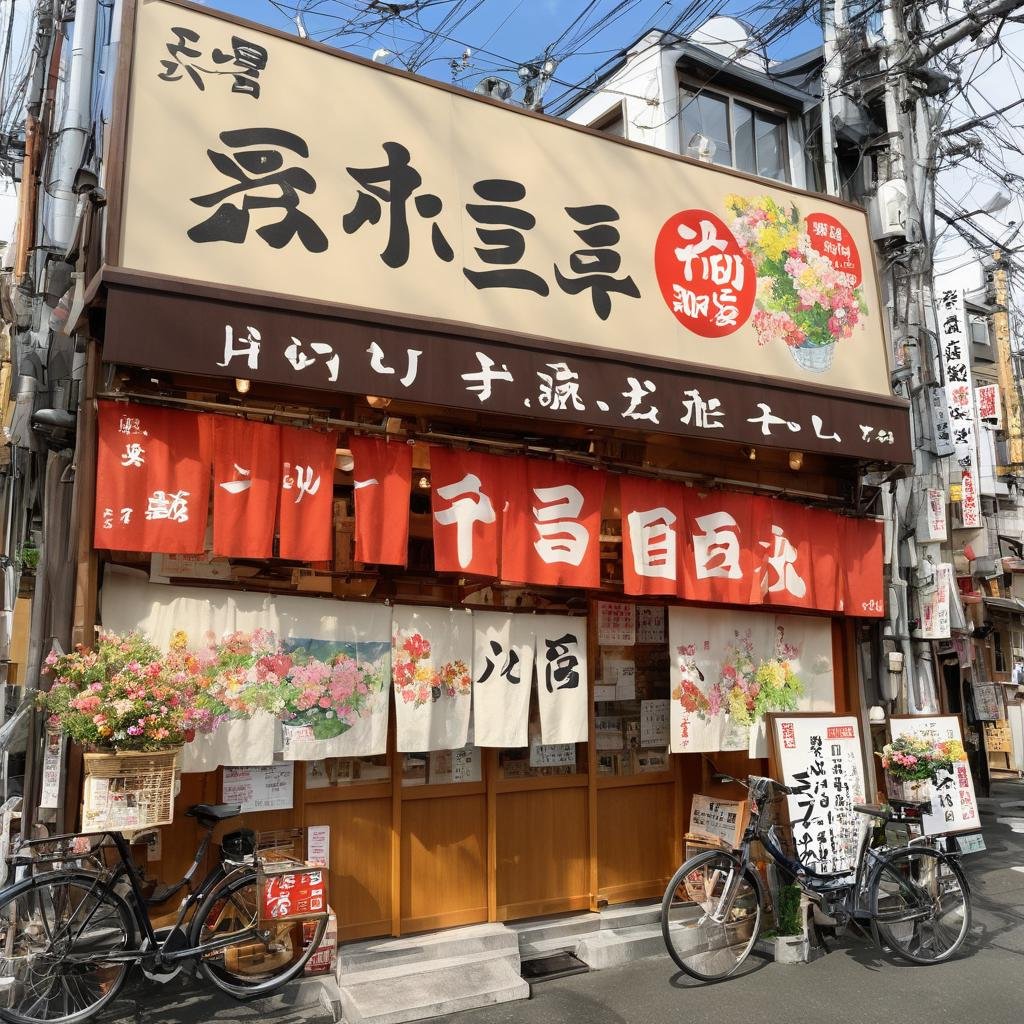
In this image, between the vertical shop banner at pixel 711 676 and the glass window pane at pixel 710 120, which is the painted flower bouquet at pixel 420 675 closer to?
the vertical shop banner at pixel 711 676

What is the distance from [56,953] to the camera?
5.76 meters

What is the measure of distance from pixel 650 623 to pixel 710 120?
8.23 meters

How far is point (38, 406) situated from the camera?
7.00 meters

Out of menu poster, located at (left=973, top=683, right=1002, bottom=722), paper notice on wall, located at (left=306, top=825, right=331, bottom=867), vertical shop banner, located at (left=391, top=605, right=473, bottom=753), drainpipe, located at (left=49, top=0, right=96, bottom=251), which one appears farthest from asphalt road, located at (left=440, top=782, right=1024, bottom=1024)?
menu poster, located at (left=973, top=683, right=1002, bottom=722)

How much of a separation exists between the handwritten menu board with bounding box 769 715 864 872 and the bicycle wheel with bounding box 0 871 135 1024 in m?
6.01

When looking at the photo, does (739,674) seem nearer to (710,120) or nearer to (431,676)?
(431,676)

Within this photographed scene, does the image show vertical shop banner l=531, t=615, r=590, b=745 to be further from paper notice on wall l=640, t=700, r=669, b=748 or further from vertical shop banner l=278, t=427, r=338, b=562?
vertical shop banner l=278, t=427, r=338, b=562

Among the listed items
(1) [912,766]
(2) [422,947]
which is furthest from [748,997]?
(1) [912,766]

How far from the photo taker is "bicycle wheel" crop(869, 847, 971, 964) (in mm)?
7887

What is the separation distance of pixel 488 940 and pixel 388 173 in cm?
693

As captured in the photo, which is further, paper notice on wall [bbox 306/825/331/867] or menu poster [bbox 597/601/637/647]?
menu poster [bbox 597/601/637/647]

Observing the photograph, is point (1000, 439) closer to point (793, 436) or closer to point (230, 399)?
point (793, 436)

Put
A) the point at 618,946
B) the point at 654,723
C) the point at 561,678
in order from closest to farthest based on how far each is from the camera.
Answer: the point at 618,946 < the point at 561,678 < the point at 654,723

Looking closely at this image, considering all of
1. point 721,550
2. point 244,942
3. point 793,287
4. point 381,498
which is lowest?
point 244,942
